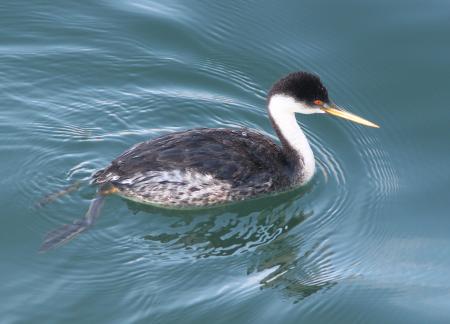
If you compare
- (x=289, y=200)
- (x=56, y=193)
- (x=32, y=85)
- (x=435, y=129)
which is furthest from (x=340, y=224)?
(x=32, y=85)

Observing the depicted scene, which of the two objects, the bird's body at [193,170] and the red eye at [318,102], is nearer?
the bird's body at [193,170]

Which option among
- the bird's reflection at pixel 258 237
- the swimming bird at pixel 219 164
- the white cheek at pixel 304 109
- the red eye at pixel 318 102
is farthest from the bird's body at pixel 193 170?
the red eye at pixel 318 102

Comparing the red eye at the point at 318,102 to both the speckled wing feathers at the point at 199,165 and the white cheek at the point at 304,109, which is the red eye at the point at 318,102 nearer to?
the white cheek at the point at 304,109

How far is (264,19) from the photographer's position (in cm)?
1273

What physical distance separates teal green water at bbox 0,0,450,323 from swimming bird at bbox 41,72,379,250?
161 mm

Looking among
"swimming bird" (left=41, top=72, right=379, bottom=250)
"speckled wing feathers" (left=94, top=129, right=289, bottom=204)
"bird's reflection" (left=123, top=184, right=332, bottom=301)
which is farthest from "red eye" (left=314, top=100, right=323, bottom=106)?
"bird's reflection" (left=123, top=184, right=332, bottom=301)

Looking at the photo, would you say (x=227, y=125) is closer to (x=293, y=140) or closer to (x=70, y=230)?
(x=293, y=140)

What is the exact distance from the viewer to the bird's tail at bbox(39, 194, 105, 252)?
9109mm

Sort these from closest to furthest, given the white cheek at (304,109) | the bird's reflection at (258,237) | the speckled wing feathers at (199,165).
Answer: the bird's reflection at (258,237), the speckled wing feathers at (199,165), the white cheek at (304,109)

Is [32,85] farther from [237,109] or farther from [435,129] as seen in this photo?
[435,129]

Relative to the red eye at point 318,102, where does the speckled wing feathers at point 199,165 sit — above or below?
below

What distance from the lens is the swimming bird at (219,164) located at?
31.8 feet

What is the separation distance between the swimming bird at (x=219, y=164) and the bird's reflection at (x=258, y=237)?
14 centimetres

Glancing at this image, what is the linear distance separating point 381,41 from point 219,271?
14.8 feet
